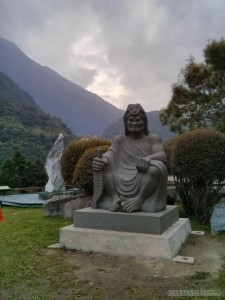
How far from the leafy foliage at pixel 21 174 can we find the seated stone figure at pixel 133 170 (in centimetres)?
1266

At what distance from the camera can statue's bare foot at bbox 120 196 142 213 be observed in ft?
17.3

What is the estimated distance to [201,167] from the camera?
7.67m

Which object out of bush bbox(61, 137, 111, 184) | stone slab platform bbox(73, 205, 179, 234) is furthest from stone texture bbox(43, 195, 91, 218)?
stone slab platform bbox(73, 205, 179, 234)

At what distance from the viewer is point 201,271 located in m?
4.32

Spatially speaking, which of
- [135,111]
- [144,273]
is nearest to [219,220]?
[135,111]

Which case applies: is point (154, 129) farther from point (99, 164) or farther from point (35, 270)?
point (35, 270)

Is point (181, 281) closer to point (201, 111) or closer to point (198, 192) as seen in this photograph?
point (198, 192)

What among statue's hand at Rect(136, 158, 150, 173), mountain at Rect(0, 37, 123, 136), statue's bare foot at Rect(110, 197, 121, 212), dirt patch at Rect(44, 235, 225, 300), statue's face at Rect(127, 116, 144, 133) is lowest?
dirt patch at Rect(44, 235, 225, 300)

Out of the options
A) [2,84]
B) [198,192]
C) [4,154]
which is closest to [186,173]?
[198,192]

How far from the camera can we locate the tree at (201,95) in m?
17.9

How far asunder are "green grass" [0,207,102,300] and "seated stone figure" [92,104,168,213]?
1188 millimetres

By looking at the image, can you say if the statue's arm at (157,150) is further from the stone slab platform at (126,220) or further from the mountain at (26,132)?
the mountain at (26,132)

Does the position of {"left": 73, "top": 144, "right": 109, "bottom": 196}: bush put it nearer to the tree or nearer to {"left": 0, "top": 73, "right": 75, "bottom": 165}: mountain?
the tree

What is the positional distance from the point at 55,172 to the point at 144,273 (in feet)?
34.3
